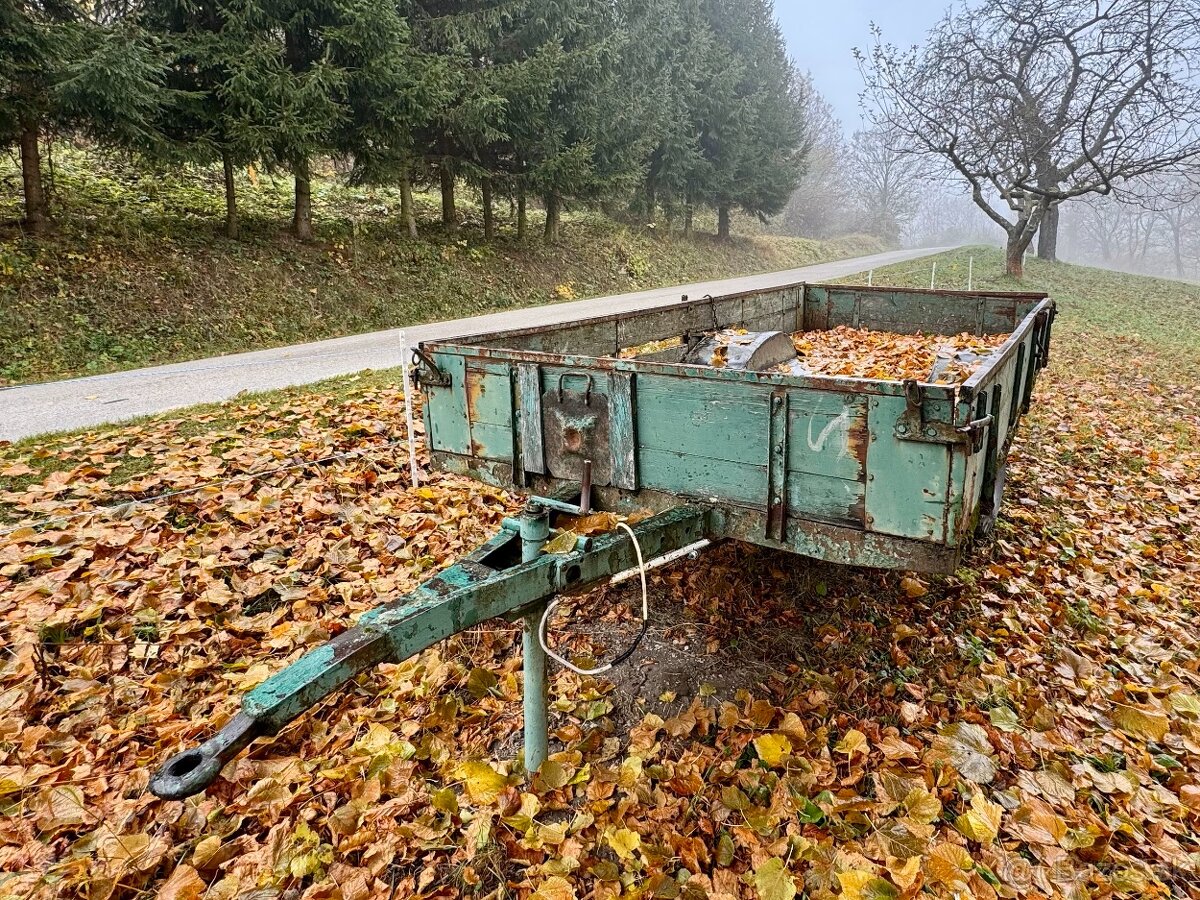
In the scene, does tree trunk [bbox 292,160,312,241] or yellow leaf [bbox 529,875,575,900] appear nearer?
yellow leaf [bbox 529,875,575,900]

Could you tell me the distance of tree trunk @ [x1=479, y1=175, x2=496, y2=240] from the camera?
49.9 feet

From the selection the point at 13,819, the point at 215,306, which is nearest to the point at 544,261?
the point at 215,306

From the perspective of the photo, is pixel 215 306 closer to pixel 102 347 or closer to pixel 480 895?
pixel 102 347

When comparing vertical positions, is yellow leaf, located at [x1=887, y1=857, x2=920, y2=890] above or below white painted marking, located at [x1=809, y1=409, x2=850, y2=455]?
below

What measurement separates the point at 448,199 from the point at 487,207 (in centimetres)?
92

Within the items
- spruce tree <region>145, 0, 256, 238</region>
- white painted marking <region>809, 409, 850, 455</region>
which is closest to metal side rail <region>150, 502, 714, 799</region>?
white painted marking <region>809, 409, 850, 455</region>

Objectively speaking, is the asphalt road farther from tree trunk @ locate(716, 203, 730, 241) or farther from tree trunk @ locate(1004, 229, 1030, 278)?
tree trunk @ locate(716, 203, 730, 241)

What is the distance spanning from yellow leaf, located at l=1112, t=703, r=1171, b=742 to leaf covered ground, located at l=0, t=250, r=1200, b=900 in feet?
0.05

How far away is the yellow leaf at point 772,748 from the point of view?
8.45 feet

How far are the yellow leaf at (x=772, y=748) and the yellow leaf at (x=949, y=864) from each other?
569mm

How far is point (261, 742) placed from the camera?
9.00ft

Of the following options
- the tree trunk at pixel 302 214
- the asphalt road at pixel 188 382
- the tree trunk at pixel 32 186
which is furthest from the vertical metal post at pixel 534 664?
the tree trunk at pixel 302 214

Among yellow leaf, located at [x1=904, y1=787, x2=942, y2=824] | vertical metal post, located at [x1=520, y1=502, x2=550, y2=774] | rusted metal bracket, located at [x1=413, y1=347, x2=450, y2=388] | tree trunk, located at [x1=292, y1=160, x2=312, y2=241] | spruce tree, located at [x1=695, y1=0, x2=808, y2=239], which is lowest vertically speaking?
yellow leaf, located at [x1=904, y1=787, x2=942, y2=824]

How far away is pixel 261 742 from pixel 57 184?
44.3ft
